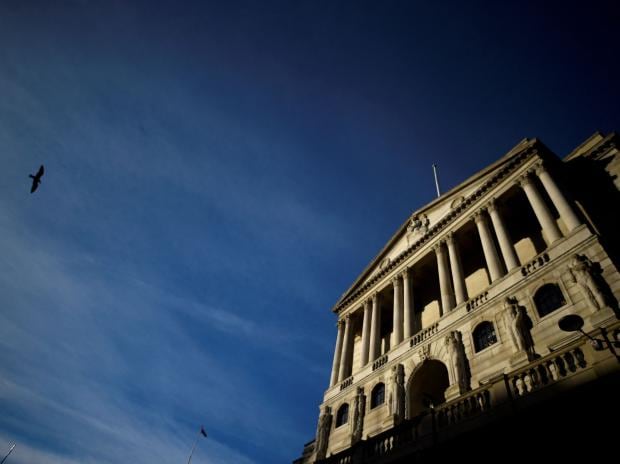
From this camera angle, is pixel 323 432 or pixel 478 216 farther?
pixel 478 216

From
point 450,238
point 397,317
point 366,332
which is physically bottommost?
point 397,317

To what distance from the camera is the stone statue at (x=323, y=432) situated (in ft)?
86.2

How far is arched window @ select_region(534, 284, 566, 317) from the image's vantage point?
18.8m

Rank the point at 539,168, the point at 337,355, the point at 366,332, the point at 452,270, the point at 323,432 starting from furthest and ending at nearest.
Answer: the point at 337,355 < the point at 366,332 < the point at 452,270 < the point at 323,432 < the point at 539,168

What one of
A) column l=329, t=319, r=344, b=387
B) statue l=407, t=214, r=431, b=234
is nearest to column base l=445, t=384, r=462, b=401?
column l=329, t=319, r=344, b=387

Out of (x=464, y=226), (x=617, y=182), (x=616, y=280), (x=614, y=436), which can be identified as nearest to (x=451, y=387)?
(x=616, y=280)

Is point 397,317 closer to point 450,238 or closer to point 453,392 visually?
point 450,238

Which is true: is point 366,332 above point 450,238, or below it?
below

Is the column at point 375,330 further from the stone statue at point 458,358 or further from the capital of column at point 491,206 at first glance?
the capital of column at point 491,206

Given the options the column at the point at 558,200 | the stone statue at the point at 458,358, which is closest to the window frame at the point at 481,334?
the stone statue at the point at 458,358

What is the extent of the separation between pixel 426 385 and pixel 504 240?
10904 mm

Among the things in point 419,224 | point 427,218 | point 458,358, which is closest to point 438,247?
point 419,224

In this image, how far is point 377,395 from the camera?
85.8 ft

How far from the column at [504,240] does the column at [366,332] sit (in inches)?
534
